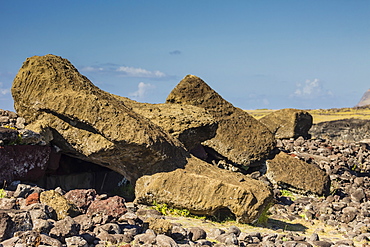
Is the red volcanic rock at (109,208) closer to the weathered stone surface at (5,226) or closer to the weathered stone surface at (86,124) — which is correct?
the weathered stone surface at (5,226)

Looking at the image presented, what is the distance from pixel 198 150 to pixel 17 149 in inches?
219

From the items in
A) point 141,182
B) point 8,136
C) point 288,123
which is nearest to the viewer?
point 8,136

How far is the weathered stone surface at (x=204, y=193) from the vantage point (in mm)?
8633

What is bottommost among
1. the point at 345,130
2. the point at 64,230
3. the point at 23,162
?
the point at 64,230

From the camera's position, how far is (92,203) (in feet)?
23.4

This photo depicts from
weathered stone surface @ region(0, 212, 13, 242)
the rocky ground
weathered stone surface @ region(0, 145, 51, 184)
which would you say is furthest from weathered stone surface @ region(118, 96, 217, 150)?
weathered stone surface @ region(0, 212, 13, 242)

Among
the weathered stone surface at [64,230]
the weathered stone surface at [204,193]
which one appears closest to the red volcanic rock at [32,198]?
the weathered stone surface at [64,230]

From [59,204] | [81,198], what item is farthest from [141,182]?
[59,204]

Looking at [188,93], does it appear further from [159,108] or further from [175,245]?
[175,245]

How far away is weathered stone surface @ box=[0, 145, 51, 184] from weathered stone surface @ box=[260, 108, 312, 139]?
12239 millimetres

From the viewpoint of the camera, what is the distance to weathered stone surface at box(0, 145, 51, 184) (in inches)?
331

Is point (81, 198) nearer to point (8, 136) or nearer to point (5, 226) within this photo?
point (5, 226)

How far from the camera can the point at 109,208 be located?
6.95m

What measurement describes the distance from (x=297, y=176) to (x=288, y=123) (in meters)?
6.91
